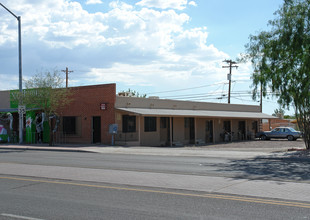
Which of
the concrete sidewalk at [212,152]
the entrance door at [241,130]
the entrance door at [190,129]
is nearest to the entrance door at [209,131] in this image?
the entrance door at [190,129]

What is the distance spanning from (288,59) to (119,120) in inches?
504

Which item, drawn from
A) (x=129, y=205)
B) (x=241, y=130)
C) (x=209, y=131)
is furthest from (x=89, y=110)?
(x=129, y=205)

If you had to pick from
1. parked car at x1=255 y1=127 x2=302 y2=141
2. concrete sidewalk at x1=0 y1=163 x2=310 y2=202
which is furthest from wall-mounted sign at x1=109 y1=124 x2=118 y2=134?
parked car at x1=255 y1=127 x2=302 y2=141

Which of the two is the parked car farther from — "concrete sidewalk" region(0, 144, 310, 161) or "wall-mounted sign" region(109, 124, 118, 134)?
"wall-mounted sign" region(109, 124, 118, 134)

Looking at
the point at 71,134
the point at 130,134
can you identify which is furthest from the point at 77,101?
the point at 130,134

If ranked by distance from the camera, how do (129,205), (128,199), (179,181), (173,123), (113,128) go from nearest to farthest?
(129,205)
(128,199)
(179,181)
(113,128)
(173,123)

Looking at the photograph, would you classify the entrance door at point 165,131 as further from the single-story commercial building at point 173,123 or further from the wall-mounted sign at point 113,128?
the wall-mounted sign at point 113,128

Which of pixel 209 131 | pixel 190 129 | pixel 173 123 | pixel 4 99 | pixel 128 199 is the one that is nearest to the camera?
pixel 128 199

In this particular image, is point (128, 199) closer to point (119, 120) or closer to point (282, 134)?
point (119, 120)

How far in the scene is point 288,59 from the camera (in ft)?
65.8

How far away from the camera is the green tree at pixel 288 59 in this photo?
61.9ft

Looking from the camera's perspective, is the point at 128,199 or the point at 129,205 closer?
the point at 129,205

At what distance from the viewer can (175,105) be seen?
1294 inches

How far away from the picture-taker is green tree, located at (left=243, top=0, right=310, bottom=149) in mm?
18875
